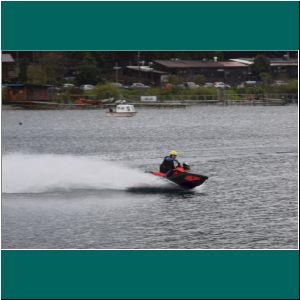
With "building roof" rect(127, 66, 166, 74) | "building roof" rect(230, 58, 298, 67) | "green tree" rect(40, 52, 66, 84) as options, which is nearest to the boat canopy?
"building roof" rect(127, 66, 166, 74)

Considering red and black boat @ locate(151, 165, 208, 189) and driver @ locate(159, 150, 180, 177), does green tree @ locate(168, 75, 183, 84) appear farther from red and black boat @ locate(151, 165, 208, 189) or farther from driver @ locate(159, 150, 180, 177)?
red and black boat @ locate(151, 165, 208, 189)

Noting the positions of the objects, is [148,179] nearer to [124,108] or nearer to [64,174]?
[64,174]

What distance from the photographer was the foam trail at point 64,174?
17953 mm

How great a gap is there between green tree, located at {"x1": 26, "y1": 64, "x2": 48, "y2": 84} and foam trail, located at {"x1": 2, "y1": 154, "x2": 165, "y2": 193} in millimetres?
1543

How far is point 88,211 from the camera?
1834cm

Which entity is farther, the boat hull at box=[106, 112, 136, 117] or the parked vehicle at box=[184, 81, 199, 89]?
the boat hull at box=[106, 112, 136, 117]

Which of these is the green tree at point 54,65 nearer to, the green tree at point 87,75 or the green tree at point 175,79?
the green tree at point 87,75

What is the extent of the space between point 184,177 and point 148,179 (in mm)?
881

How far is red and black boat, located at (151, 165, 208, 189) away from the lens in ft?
66.7

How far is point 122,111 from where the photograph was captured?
18234mm

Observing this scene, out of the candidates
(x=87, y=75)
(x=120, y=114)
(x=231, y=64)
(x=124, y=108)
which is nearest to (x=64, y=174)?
(x=120, y=114)

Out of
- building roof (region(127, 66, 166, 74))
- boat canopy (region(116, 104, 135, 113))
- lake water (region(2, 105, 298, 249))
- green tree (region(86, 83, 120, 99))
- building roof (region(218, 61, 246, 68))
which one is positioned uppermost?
building roof (region(218, 61, 246, 68))

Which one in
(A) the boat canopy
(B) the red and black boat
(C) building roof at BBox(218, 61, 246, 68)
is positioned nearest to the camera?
(C) building roof at BBox(218, 61, 246, 68)

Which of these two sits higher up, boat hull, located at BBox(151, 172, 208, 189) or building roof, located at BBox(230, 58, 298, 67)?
building roof, located at BBox(230, 58, 298, 67)
